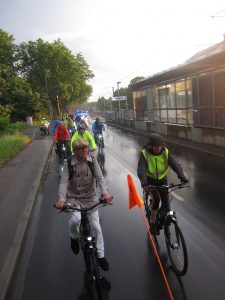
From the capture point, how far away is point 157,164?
5.70 m

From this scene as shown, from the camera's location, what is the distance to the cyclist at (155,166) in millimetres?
5523

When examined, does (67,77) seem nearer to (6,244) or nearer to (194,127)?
(194,127)

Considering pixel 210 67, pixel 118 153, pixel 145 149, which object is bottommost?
pixel 118 153

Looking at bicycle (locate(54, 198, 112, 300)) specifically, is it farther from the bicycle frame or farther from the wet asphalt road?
the wet asphalt road

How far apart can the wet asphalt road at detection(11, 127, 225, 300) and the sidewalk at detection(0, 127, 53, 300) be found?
195 mm

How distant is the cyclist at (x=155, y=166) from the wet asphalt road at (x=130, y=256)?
2.89 ft

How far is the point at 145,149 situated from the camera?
18.6 ft

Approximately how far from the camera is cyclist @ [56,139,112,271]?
4.80 metres

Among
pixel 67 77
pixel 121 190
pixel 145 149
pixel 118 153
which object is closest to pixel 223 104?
pixel 118 153

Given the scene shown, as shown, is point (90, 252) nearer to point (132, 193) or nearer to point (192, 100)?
point (132, 193)

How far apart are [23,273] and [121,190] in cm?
508

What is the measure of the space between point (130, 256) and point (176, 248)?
87 cm

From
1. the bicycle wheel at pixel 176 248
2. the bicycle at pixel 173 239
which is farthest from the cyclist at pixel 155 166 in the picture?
the bicycle wheel at pixel 176 248

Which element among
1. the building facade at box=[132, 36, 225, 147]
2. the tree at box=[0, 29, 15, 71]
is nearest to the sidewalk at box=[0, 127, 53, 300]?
the building facade at box=[132, 36, 225, 147]
